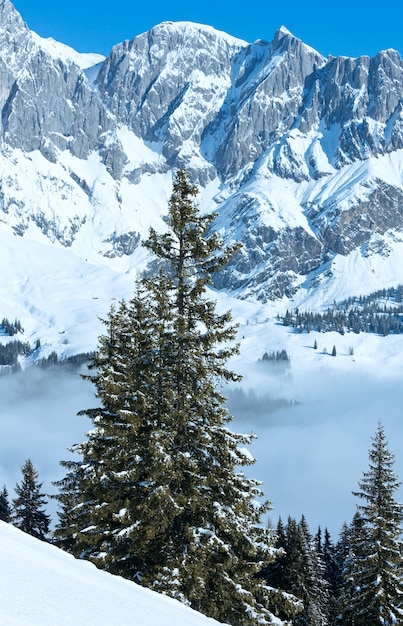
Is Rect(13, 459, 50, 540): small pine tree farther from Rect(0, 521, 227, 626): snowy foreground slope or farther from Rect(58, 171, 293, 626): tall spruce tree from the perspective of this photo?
Rect(0, 521, 227, 626): snowy foreground slope

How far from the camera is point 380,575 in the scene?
26.4 m

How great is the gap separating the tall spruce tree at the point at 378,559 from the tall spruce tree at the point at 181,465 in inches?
389

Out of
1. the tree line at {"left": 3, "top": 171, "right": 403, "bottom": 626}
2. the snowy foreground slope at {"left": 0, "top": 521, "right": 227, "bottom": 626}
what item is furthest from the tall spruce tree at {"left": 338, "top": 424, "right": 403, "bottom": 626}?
the snowy foreground slope at {"left": 0, "top": 521, "right": 227, "bottom": 626}

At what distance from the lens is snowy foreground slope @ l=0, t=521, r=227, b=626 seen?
6141 millimetres

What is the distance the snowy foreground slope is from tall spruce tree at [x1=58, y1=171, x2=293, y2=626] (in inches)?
289

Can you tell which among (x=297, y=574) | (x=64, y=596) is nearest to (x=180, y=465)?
(x=64, y=596)

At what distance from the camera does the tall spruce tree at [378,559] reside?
26188mm

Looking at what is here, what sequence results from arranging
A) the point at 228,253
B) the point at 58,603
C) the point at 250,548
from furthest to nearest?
the point at 228,253 → the point at 250,548 → the point at 58,603

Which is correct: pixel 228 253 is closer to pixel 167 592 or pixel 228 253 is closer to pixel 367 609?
pixel 167 592

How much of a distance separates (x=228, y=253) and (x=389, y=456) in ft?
45.5

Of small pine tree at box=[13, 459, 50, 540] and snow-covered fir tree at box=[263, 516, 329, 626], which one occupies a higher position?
small pine tree at box=[13, 459, 50, 540]

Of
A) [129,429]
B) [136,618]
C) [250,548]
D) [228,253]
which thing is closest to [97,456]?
[129,429]

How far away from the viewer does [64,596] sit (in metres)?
6.88

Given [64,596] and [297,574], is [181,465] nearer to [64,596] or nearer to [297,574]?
[64,596]
